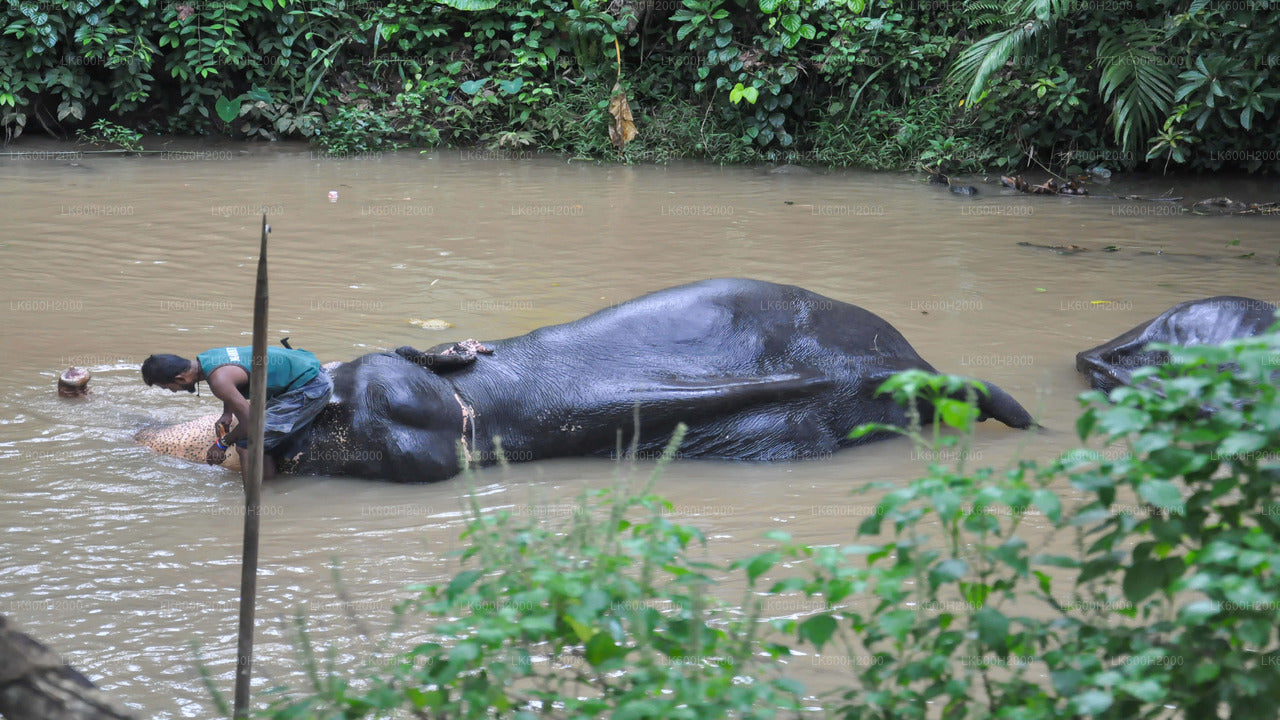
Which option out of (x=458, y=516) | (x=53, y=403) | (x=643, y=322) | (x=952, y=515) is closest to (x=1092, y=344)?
(x=643, y=322)

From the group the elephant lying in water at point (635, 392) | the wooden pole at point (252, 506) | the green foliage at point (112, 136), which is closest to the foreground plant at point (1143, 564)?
the wooden pole at point (252, 506)

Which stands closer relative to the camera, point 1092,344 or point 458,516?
point 458,516

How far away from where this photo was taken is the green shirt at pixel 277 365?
13.9 feet

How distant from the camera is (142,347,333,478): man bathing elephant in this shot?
4.23 metres

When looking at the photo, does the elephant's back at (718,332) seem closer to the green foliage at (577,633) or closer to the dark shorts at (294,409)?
the dark shorts at (294,409)

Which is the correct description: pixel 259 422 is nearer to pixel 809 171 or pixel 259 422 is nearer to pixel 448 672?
pixel 448 672

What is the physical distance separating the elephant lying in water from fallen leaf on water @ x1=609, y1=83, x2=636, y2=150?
788 centimetres

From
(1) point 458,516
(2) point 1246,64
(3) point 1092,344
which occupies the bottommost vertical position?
(1) point 458,516

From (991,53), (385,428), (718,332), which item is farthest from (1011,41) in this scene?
(385,428)

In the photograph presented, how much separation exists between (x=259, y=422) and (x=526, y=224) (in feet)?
22.6

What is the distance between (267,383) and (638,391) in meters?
1.37

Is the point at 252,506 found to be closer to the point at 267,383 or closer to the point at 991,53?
the point at 267,383

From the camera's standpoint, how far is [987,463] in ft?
14.2

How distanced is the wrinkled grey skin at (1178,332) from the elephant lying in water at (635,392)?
74 centimetres
